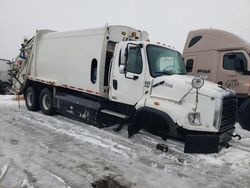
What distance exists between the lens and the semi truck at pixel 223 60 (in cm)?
1055

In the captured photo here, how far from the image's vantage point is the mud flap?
672cm

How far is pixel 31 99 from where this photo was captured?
11.7 metres

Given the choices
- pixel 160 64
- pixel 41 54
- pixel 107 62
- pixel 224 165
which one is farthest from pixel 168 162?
pixel 41 54

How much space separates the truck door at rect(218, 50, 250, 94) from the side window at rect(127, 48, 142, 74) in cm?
459

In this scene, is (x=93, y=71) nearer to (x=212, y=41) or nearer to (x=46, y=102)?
(x=46, y=102)

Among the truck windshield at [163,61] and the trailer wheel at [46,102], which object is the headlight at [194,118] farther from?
the trailer wheel at [46,102]

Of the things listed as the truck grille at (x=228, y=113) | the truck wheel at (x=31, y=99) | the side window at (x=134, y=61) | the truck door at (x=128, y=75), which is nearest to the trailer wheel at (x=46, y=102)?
the truck wheel at (x=31, y=99)

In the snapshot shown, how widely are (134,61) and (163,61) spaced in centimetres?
74

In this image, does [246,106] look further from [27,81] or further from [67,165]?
[27,81]

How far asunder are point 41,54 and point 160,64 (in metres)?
5.35

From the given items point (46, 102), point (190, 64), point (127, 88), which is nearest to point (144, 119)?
point (127, 88)

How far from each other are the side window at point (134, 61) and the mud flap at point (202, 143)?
6.99 feet

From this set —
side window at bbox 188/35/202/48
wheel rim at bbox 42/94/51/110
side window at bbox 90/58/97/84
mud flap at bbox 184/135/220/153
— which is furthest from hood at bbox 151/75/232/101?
side window at bbox 188/35/202/48

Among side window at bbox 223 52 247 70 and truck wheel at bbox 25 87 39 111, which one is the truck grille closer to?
side window at bbox 223 52 247 70
